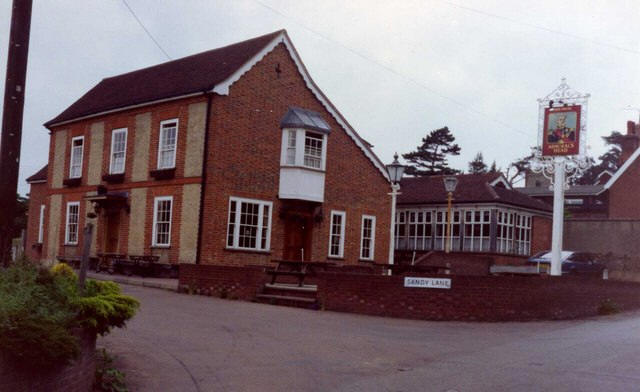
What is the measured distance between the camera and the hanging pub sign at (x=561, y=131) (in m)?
22.8

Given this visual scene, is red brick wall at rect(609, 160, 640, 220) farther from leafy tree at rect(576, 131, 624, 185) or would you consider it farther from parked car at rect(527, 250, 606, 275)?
leafy tree at rect(576, 131, 624, 185)

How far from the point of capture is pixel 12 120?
8.79 m

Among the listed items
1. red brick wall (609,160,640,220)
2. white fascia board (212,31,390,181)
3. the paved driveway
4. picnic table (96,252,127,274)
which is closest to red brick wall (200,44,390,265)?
white fascia board (212,31,390,181)

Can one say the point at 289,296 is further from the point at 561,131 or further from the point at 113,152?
the point at 113,152

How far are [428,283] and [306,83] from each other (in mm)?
14425

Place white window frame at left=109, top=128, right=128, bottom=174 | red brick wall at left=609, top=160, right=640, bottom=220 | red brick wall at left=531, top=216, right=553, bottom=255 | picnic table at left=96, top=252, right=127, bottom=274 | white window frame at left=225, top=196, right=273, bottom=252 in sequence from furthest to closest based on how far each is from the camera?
red brick wall at left=609, top=160, right=640, bottom=220 < red brick wall at left=531, top=216, right=553, bottom=255 < white window frame at left=109, top=128, right=128, bottom=174 < picnic table at left=96, top=252, right=127, bottom=274 < white window frame at left=225, top=196, right=273, bottom=252

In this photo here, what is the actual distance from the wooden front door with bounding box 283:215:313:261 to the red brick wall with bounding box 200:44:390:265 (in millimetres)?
275

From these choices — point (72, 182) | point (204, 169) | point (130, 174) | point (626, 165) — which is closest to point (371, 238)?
Result: point (204, 169)

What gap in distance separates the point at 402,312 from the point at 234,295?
4.89 m

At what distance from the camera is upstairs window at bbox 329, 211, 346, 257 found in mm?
29875

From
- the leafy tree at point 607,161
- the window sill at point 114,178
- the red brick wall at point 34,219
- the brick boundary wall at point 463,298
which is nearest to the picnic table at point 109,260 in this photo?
the window sill at point 114,178

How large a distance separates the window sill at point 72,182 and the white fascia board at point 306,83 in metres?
8.99

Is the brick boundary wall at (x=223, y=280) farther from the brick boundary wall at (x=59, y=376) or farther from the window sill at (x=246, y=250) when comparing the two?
the brick boundary wall at (x=59, y=376)

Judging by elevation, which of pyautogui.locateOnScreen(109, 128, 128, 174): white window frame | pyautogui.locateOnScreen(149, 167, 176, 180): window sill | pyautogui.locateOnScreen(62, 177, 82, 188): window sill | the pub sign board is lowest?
the pub sign board
